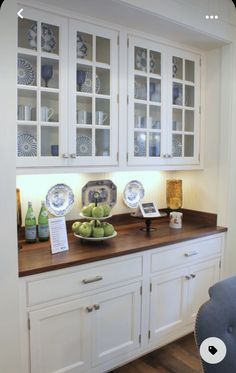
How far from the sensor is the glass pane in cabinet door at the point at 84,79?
2.15m

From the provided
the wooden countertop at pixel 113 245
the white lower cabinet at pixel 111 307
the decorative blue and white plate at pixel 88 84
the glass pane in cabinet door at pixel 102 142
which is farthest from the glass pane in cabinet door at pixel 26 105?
the white lower cabinet at pixel 111 307

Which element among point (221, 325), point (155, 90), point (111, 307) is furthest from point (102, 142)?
point (221, 325)

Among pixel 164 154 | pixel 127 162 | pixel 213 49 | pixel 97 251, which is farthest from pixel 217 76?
pixel 97 251

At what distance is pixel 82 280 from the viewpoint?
75.2 inches

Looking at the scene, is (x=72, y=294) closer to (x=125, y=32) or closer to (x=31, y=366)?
(x=31, y=366)

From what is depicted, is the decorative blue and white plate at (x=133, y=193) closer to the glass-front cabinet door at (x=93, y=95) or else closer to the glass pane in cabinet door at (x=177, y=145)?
the glass pane in cabinet door at (x=177, y=145)

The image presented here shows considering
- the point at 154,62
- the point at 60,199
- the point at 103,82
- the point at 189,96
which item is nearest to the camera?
the point at 103,82

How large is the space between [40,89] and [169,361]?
2.01m

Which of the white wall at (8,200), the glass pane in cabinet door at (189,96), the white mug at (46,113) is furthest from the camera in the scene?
the glass pane in cabinet door at (189,96)

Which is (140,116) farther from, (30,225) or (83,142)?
(30,225)

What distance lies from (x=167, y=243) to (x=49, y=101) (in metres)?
1.24

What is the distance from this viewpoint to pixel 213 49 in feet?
9.12

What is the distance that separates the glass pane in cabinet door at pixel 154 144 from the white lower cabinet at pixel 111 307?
0.73 m

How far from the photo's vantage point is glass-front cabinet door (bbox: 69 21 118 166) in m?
2.12
